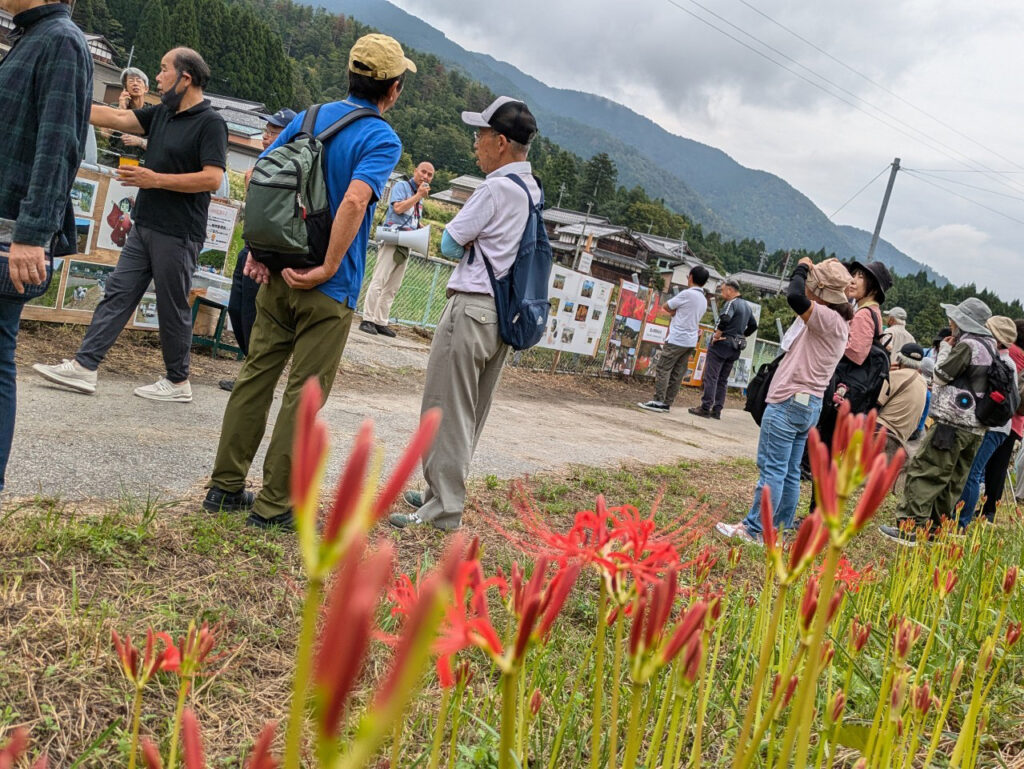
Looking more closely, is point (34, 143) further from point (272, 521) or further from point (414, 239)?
point (414, 239)

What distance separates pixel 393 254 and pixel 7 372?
7.50m

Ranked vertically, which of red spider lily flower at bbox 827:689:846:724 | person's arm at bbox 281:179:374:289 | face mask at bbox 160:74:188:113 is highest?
face mask at bbox 160:74:188:113

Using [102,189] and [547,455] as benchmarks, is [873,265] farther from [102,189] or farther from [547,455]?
[102,189]

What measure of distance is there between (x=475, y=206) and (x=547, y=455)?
340cm

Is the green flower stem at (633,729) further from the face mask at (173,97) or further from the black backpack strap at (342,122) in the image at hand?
the face mask at (173,97)

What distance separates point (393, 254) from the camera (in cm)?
1015

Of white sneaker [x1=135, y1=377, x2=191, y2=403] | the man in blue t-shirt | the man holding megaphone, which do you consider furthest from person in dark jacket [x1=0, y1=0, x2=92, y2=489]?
the man holding megaphone

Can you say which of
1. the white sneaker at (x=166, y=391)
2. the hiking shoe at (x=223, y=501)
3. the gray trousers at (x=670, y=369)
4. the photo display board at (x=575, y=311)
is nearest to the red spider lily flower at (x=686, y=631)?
the hiking shoe at (x=223, y=501)

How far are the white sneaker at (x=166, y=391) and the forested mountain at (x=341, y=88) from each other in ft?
112

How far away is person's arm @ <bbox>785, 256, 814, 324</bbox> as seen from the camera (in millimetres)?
4559

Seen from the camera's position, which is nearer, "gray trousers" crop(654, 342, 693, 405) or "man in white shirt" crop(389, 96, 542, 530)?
"man in white shirt" crop(389, 96, 542, 530)

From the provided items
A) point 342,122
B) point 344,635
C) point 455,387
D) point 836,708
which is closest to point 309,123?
point 342,122

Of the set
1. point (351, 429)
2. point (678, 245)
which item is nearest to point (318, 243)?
point (351, 429)

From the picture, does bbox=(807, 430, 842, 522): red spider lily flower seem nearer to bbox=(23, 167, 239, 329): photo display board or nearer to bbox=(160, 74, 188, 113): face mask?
bbox=(160, 74, 188, 113): face mask
